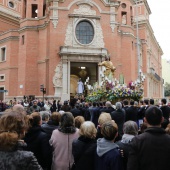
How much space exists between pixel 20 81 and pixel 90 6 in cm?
1307

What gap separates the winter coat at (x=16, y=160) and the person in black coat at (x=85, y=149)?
4.69 ft

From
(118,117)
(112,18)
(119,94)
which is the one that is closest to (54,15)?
(112,18)

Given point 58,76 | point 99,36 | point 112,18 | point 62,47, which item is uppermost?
point 112,18

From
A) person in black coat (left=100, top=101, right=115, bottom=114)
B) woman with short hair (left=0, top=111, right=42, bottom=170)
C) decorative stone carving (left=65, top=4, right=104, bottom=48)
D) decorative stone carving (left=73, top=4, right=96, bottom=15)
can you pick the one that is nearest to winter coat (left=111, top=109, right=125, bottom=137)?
person in black coat (left=100, top=101, right=115, bottom=114)

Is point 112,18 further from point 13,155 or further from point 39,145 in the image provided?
point 13,155

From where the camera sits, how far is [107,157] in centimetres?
346

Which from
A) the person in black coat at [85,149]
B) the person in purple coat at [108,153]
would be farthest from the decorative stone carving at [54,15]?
the person in purple coat at [108,153]

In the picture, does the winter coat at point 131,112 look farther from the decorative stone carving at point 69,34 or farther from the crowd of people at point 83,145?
the decorative stone carving at point 69,34

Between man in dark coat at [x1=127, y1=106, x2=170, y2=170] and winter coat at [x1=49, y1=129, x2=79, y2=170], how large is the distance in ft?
5.83

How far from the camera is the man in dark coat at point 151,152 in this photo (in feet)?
9.21

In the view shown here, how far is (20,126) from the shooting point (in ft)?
9.10

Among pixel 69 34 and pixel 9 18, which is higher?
pixel 9 18

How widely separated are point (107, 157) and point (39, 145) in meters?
1.48

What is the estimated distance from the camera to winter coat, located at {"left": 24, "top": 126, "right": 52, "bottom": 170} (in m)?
4.29
